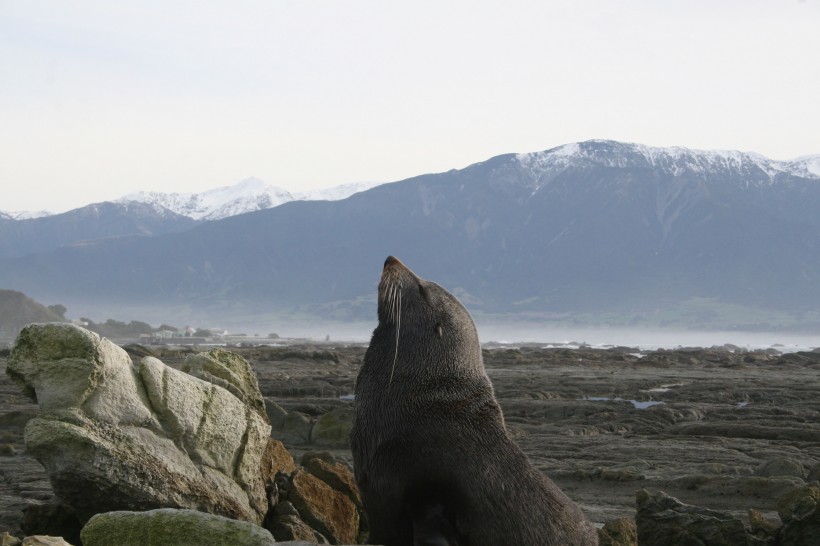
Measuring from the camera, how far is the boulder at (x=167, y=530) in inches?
271

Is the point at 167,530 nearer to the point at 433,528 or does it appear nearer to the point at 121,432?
the point at 121,432

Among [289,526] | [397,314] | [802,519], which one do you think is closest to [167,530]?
[289,526]

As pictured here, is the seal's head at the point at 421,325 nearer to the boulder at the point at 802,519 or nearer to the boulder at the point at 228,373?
the boulder at the point at 228,373

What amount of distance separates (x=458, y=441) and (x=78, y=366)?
10.0 feet

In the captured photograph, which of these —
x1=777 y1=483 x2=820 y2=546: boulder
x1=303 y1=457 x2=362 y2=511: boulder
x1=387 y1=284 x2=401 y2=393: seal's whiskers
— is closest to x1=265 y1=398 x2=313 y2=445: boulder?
x1=303 y1=457 x2=362 y2=511: boulder

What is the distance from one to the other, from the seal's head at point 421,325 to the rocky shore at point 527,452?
1.97 m

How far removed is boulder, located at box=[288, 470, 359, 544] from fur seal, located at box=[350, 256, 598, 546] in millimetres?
1955

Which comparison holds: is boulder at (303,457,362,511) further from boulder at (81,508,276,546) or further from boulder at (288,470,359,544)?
boulder at (81,508,276,546)

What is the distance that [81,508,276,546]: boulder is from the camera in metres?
6.88

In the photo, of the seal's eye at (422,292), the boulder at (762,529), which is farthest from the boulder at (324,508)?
the boulder at (762,529)

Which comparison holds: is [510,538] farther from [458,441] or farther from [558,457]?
[558,457]

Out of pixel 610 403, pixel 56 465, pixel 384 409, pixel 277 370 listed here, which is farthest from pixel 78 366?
pixel 277 370

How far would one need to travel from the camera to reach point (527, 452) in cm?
1590

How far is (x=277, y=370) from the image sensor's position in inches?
1481
